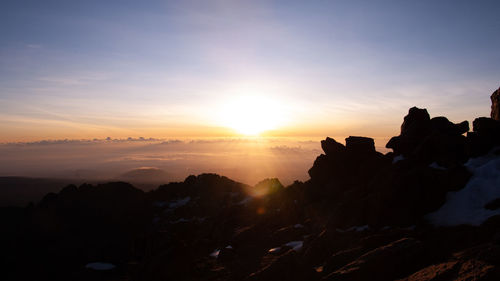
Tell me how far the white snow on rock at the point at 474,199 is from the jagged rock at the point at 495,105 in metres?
13.4

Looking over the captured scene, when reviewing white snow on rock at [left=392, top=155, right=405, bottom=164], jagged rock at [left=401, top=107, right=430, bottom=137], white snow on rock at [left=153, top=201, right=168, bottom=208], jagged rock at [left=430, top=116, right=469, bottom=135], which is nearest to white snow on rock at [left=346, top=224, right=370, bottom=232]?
white snow on rock at [left=392, top=155, right=405, bottom=164]

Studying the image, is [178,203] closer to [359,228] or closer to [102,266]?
[102,266]

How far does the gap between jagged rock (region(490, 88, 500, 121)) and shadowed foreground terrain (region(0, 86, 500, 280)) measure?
0.33 m

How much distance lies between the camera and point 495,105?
50.1 meters

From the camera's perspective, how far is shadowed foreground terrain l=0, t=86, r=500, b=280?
23219 mm

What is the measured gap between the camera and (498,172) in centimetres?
3684

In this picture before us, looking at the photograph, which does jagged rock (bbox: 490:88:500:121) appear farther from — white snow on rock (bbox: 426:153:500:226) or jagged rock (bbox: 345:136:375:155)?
jagged rock (bbox: 345:136:375:155)

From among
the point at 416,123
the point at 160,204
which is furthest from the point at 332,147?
the point at 160,204

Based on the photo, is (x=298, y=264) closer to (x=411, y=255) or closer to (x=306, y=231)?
(x=411, y=255)

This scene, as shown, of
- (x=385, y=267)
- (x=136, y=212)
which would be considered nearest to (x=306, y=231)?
(x=385, y=267)

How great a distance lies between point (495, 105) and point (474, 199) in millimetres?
25491

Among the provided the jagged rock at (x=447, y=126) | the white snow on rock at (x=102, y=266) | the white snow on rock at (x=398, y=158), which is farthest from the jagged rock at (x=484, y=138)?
the white snow on rock at (x=102, y=266)

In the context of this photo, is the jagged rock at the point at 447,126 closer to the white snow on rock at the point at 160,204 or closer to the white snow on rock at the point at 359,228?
the white snow on rock at the point at 359,228

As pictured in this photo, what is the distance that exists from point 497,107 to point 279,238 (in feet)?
139
